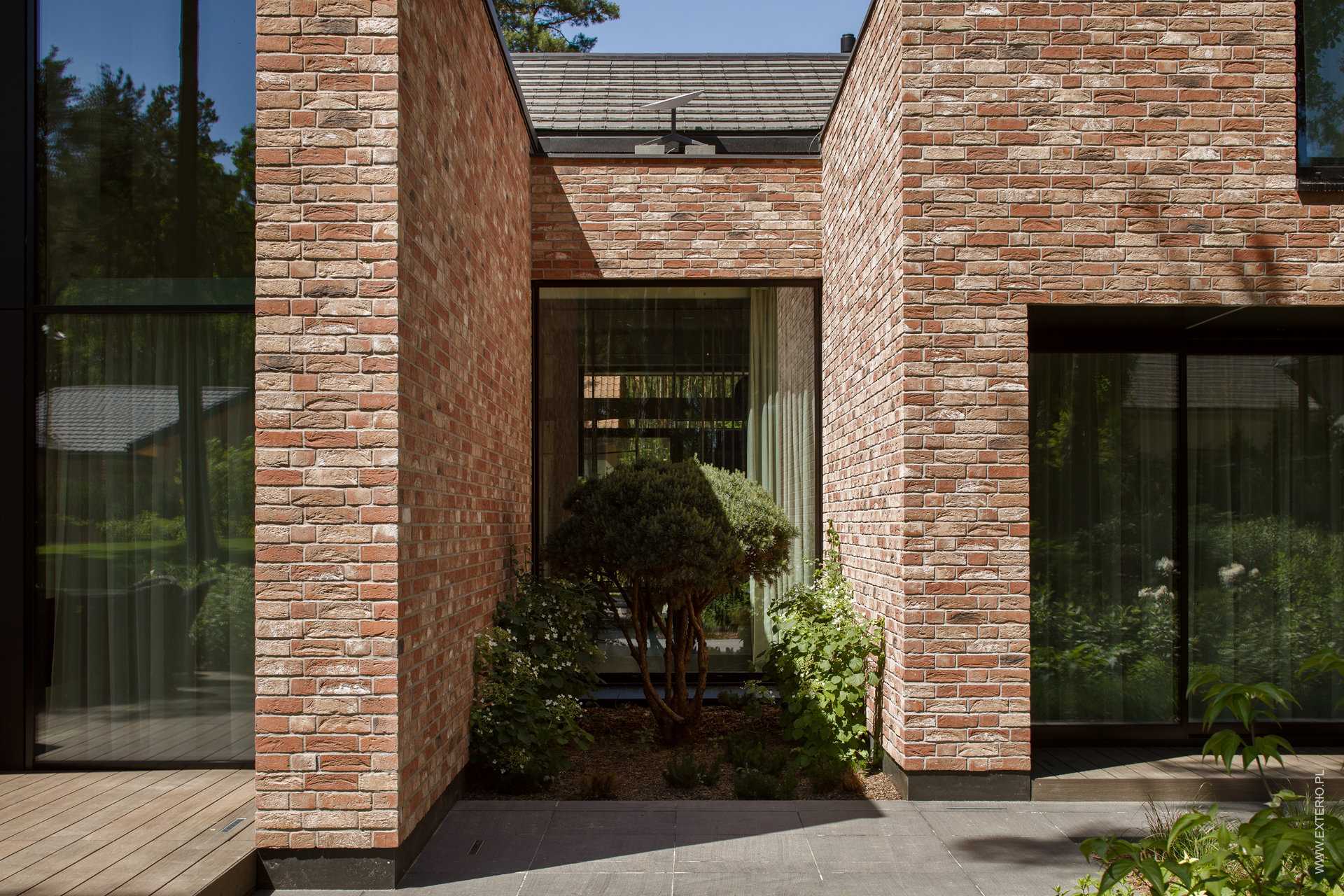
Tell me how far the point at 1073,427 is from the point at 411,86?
4171 mm

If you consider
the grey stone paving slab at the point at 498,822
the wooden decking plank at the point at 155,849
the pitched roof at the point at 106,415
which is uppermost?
the pitched roof at the point at 106,415

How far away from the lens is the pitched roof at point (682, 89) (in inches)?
330

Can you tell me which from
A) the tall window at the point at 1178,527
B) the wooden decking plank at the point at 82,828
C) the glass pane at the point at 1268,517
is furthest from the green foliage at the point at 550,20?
the wooden decking plank at the point at 82,828

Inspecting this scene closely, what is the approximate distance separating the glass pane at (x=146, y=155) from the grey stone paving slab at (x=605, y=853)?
3217 mm

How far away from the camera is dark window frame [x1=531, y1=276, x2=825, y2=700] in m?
7.00

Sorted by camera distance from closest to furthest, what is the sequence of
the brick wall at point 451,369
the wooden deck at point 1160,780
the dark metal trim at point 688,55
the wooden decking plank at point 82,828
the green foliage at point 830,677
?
the wooden decking plank at point 82,828, the brick wall at point 451,369, the wooden deck at point 1160,780, the green foliage at point 830,677, the dark metal trim at point 688,55

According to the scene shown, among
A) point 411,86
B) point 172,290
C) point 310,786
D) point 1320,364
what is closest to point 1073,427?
point 1320,364

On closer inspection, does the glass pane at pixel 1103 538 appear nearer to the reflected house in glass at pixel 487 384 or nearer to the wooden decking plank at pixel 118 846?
the reflected house in glass at pixel 487 384

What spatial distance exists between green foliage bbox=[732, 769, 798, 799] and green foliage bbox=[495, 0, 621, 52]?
52.4ft

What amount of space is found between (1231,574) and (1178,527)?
0.48 meters

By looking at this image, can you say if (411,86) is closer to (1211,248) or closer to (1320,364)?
(1211,248)

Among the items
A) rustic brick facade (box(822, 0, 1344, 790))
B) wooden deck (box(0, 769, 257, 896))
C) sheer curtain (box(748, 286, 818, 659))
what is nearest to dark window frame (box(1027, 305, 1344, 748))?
rustic brick facade (box(822, 0, 1344, 790))

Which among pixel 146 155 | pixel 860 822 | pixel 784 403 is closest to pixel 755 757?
pixel 860 822

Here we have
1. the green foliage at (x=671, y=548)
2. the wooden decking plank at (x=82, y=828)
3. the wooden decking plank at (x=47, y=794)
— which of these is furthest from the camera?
the green foliage at (x=671, y=548)
